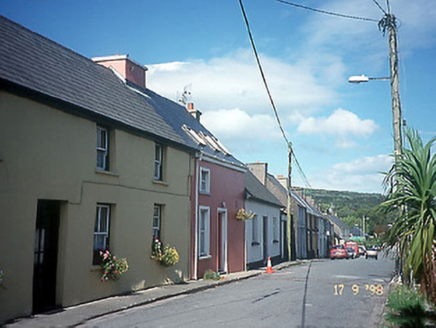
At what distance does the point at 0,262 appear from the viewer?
8953 mm

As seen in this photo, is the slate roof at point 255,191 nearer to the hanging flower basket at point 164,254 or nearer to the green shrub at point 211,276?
the green shrub at point 211,276

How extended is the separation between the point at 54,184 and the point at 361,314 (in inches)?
297

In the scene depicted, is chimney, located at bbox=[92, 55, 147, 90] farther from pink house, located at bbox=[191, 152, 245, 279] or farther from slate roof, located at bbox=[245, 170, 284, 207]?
slate roof, located at bbox=[245, 170, 284, 207]

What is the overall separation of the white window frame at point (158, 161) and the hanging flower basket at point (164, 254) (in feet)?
6.99

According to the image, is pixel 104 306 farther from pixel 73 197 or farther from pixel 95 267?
pixel 73 197

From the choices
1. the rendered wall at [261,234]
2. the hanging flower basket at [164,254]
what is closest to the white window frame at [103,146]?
the hanging flower basket at [164,254]

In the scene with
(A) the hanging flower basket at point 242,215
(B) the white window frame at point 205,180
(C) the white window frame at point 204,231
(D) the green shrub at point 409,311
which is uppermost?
(B) the white window frame at point 205,180

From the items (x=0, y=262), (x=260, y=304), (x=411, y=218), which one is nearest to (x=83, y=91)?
(x=0, y=262)

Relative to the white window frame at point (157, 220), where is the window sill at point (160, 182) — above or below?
above

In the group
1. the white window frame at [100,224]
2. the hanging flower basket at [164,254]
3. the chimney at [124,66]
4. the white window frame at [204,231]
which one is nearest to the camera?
the white window frame at [100,224]

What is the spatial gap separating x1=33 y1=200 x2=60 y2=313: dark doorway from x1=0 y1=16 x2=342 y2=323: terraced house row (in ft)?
0.08

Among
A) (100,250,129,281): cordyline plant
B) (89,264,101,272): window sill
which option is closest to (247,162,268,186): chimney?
(100,250,129,281): cordyline plant

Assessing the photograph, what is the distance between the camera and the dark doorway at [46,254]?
10.5 m

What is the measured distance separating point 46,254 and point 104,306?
1.84 metres
